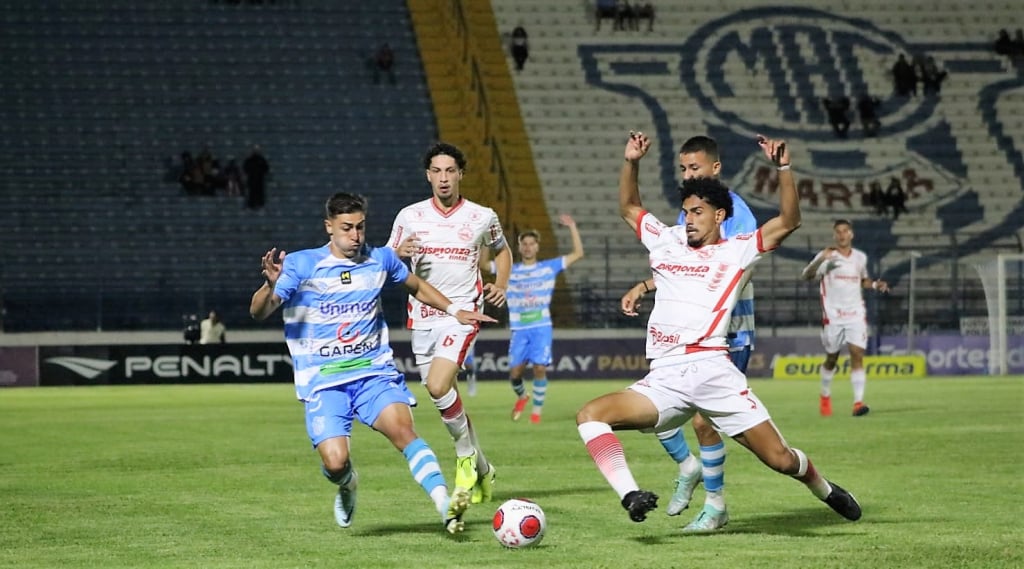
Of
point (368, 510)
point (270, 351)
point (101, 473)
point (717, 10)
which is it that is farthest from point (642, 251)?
point (368, 510)

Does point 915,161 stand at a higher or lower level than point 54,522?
higher

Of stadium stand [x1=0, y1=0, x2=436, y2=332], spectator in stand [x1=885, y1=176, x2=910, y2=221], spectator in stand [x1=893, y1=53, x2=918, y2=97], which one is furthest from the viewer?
spectator in stand [x1=893, y1=53, x2=918, y2=97]

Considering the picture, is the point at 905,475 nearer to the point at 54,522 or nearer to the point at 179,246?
the point at 54,522

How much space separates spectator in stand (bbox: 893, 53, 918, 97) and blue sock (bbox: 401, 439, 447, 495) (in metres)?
38.2

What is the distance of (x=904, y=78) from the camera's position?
4547cm

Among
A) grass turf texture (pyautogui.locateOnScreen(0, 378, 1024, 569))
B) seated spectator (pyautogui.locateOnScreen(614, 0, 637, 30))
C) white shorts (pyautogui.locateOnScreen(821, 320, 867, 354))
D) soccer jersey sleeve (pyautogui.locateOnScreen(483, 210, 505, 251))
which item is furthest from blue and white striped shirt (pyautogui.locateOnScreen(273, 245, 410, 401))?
seated spectator (pyautogui.locateOnScreen(614, 0, 637, 30))

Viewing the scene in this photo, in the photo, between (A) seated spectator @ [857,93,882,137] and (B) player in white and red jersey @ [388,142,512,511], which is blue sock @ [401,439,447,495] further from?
(A) seated spectator @ [857,93,882,137]

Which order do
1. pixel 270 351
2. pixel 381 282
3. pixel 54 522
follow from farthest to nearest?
pixel 270 351 → pixel 54 522 → pixel 381 282

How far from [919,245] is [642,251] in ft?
23.0

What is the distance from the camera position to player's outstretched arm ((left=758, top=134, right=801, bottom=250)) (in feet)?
28.8

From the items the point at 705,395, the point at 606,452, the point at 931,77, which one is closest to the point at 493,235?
the point at 705,395

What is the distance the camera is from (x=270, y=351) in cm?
3391

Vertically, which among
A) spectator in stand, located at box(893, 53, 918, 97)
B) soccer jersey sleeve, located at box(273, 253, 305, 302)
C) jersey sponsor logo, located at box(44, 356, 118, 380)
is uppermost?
spectator in stand, located at box(893, 53, 918, 97)

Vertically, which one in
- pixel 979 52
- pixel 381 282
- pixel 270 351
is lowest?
pixel 270 351
